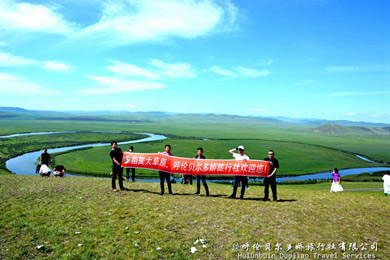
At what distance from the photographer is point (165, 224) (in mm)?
9500

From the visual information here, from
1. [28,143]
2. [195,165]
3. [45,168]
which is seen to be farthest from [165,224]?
[28,143]

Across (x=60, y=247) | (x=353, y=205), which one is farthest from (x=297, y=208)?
(x=60, y=247)

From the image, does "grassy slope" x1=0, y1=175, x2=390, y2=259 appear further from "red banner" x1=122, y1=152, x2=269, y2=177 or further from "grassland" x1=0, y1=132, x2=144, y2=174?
"grassland" x1=0, y1=132, x2=144, y2=174

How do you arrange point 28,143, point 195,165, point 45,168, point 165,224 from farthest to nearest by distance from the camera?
point 28,143 → point 45,168 → point 195,165 → point 165,224

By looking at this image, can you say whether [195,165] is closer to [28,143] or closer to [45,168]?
[45,168]

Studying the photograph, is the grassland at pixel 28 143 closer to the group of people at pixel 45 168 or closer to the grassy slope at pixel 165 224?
the group of people at pixel 45 168

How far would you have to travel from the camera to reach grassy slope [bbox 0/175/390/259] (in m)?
7.54

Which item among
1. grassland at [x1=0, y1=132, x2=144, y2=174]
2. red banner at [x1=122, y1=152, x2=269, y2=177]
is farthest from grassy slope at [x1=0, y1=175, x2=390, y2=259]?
grassland at [x1=0, y1=132, x2=144, y2=174]

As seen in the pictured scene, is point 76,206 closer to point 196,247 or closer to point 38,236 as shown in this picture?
point 38,236

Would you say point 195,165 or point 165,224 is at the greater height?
point 195,165

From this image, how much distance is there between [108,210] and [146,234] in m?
3.40

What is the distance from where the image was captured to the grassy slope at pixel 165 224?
754 cm

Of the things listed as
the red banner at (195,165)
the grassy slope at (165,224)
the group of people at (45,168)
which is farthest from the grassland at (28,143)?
the grassy slope at (165,224)

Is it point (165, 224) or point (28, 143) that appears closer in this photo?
point (165, 224)
